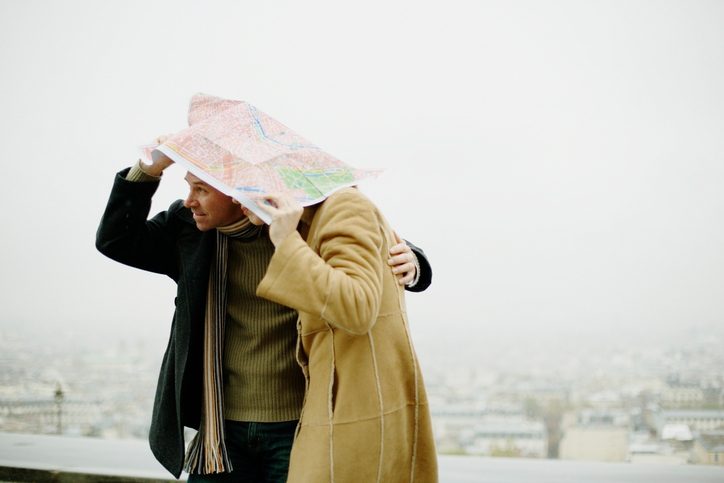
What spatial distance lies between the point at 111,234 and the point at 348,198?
0.58 m

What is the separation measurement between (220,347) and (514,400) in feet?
10.1

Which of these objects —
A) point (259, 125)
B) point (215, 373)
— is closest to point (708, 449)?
point (215, 373)

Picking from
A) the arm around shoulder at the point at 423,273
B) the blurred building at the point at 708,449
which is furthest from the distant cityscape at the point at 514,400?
the arm around shoulder at the point at 423,273

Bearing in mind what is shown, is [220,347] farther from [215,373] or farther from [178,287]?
[178,287]

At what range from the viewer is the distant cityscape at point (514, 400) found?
118 inches

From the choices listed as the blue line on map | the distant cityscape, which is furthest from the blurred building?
the blue line on map

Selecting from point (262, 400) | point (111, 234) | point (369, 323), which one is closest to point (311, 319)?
point (369, 323)

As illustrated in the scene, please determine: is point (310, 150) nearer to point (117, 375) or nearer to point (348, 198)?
point (348, 198)

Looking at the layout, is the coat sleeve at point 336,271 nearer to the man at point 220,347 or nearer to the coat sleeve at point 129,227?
the man at point 220,347

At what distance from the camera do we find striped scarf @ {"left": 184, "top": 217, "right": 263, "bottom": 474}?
49.1 inches

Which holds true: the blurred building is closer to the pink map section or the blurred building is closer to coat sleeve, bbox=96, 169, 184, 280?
the pink map section

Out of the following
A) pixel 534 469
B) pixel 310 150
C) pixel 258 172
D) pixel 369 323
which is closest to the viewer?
pixel 369 323

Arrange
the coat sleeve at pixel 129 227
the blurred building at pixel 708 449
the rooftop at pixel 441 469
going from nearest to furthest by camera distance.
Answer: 1. the coat sleeve at pixel 129 227
2. the rooftop at pixel 441 469
3. the blurred building at pixel 708 449

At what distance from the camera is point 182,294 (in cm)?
131
